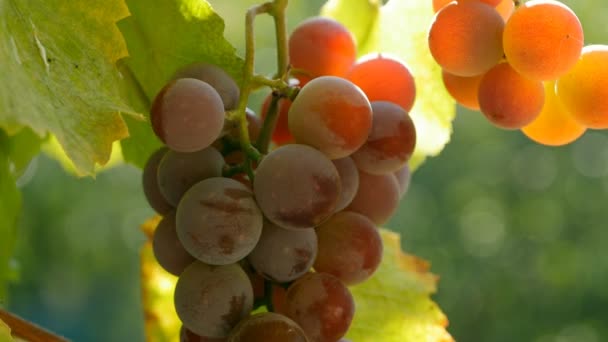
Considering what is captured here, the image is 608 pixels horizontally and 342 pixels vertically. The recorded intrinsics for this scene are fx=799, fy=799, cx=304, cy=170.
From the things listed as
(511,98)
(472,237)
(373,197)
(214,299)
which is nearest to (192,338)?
(214,299)

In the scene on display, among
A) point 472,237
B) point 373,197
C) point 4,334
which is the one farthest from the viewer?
point 472,237

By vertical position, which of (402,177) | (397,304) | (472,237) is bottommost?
(472,237)

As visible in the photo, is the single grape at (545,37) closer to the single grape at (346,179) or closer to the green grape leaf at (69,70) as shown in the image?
the single grape at (346,179)

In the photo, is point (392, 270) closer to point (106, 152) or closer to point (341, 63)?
Answer: point (341, 63)

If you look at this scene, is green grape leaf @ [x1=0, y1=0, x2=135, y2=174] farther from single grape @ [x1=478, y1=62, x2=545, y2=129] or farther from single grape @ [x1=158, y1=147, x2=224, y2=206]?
single grape @ [x1=478, y1=62, x2=545, y2=129]

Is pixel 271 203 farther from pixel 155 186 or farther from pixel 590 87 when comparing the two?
pixel 590 87

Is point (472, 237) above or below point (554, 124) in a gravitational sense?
below
